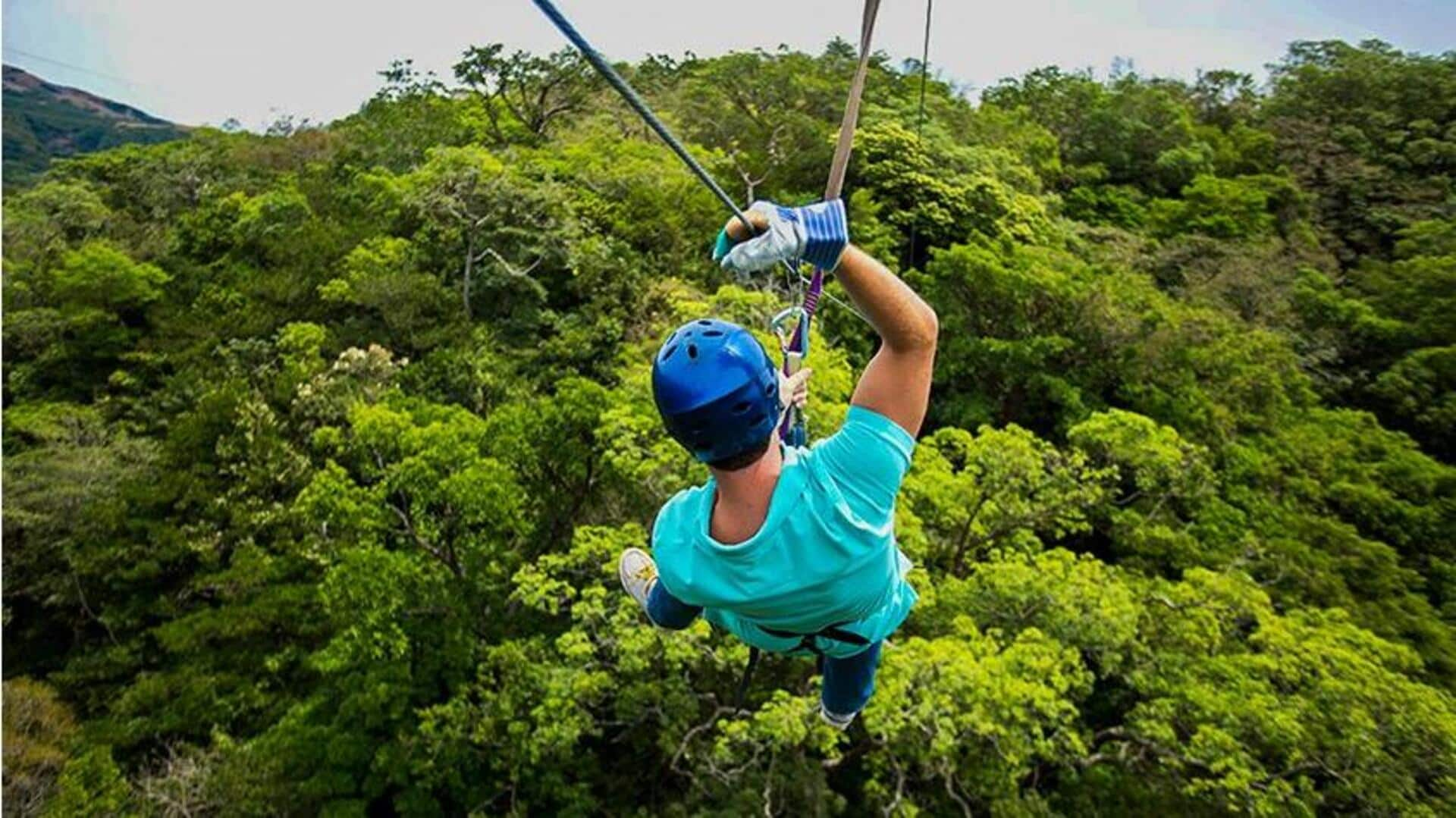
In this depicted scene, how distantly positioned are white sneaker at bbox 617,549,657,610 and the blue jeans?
0.06 meters

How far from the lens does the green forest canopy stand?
26.1 ft

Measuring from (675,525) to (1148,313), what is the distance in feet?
48.7

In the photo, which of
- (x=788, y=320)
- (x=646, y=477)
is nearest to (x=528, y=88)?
(x=646, y=477)

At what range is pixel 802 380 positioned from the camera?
1655mm

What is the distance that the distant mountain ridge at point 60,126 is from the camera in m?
28.9

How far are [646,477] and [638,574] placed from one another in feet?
20.3

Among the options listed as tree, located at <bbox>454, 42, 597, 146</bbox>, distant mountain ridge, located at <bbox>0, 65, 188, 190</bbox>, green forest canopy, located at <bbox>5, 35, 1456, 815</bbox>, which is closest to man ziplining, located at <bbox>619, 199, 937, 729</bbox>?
green forest canopy, located at <bbox>5, 35, 1456, 815</bbox>

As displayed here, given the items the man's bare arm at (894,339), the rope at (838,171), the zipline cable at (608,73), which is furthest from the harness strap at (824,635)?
the zipline cable at (608,73)

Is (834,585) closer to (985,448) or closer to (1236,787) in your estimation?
(1236,787)

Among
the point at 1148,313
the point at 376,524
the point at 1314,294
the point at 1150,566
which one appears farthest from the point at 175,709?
the point at 1314,294

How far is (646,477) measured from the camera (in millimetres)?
8406

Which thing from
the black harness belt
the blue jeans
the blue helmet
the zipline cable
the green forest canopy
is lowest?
the green forest canopy

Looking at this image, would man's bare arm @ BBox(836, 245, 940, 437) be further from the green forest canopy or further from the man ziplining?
the green forest canopy

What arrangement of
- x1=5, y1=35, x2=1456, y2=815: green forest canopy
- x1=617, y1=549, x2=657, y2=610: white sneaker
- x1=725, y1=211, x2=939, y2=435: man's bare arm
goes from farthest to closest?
x1=5, y1=35, x2=1456, y2=815: green forest canopy → x1=617, y1=549, x2=657, y2=610: white sneaker → x1=725, y1=211, x2=939, y2=435: man's bare arm
